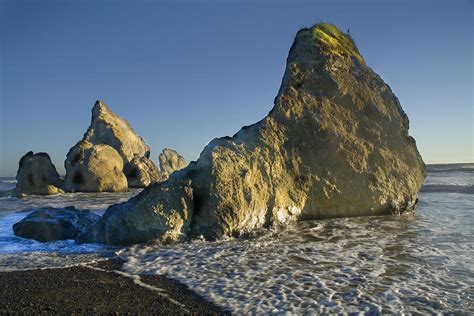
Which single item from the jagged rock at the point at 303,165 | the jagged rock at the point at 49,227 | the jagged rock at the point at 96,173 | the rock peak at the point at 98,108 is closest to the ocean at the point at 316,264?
the jagged rock at the point at 49,227

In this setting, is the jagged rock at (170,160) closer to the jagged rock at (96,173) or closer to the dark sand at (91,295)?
the jagged rock at (96,173)

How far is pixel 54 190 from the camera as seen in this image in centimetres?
3114

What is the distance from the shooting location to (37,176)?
31.5 meters

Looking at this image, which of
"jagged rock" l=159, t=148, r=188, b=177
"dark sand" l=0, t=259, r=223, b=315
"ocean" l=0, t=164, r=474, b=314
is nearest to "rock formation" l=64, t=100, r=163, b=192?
"ocean" l=0, t=164, r=474, b=314

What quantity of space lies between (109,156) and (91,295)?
1182 inches

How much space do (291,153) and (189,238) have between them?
15.4 feet

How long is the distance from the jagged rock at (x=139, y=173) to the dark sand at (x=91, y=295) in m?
32.9

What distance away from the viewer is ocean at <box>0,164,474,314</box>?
17.3ft

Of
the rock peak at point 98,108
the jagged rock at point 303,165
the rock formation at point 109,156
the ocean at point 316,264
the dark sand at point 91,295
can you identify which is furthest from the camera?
the rock peak at point 98,108

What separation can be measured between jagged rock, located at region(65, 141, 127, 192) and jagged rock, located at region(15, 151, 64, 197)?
140 centimetres

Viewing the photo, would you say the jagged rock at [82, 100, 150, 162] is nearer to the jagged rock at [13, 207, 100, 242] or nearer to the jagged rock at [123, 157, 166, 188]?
the jagged rock at [123, 157, 166, 188]

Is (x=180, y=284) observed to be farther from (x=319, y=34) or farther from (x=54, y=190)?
(x=54, y=190)

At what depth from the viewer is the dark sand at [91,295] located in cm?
511

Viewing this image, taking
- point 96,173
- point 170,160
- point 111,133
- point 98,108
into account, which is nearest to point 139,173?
point 96,173
